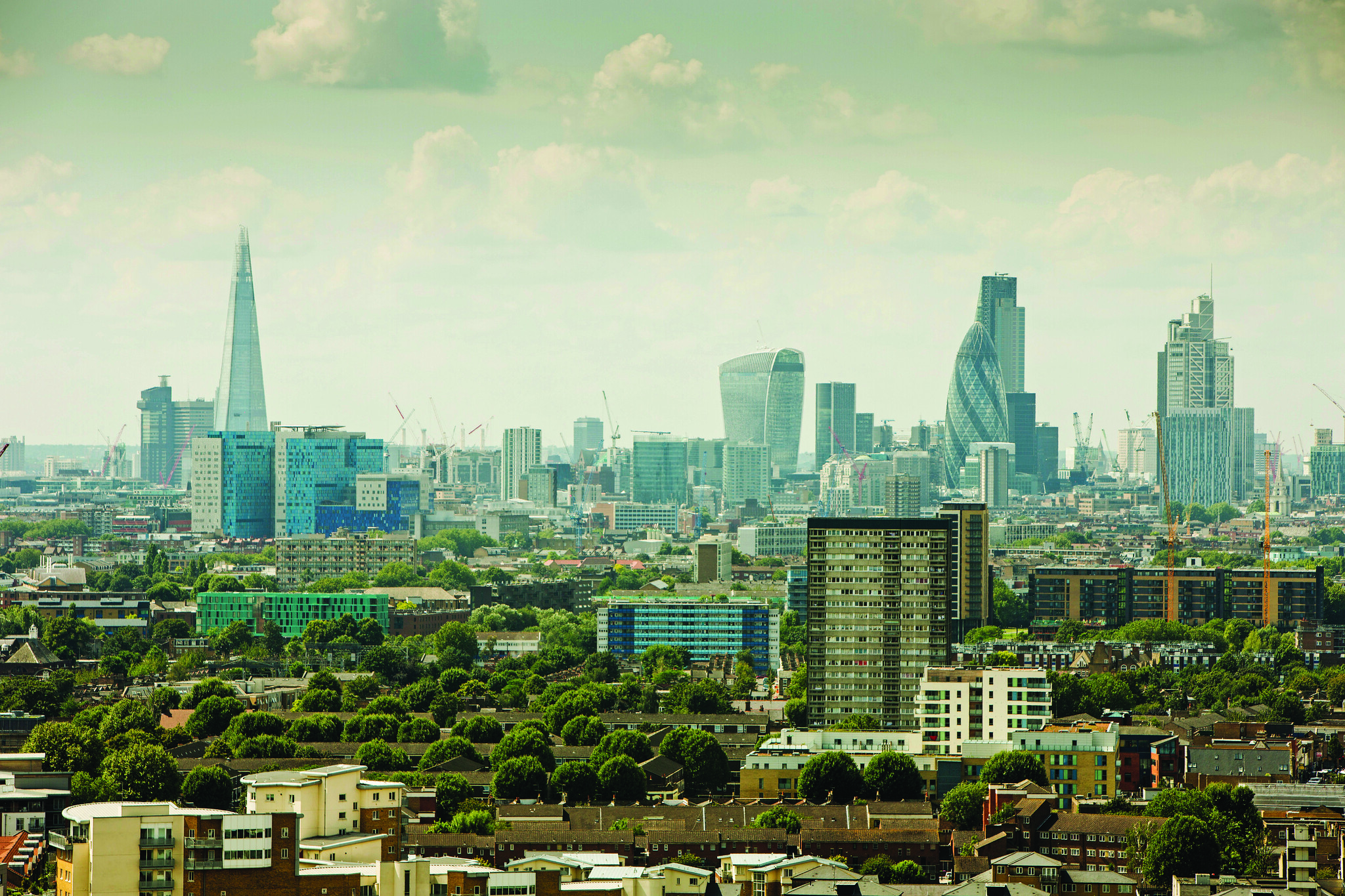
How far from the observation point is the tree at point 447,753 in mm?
45688

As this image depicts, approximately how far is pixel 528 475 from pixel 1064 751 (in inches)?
5954

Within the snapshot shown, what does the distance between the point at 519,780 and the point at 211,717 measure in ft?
35.4

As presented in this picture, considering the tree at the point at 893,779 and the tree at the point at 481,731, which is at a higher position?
the tree at the point at 481,731

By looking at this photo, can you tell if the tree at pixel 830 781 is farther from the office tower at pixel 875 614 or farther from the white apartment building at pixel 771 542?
the white apartment building at pixel 771 542

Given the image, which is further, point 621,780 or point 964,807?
point 621,780

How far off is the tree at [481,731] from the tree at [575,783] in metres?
5.68

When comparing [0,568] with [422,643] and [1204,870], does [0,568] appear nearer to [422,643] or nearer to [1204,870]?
[422,643]

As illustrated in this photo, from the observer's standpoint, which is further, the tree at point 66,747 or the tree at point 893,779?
the tree at point 893,779

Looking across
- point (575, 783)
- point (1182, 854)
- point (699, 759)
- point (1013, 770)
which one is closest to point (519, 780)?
point (575, 783)

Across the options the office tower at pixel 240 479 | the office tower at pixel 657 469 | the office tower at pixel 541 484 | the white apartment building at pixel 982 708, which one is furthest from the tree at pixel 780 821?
the office tower at pixel 657 469

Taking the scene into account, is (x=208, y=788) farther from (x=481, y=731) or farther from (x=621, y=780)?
(x=481, y=731)

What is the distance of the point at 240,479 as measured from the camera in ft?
428

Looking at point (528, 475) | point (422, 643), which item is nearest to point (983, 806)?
point (422, 643)

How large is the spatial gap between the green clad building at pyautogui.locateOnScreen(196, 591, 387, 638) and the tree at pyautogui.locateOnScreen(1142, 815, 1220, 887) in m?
49.3
